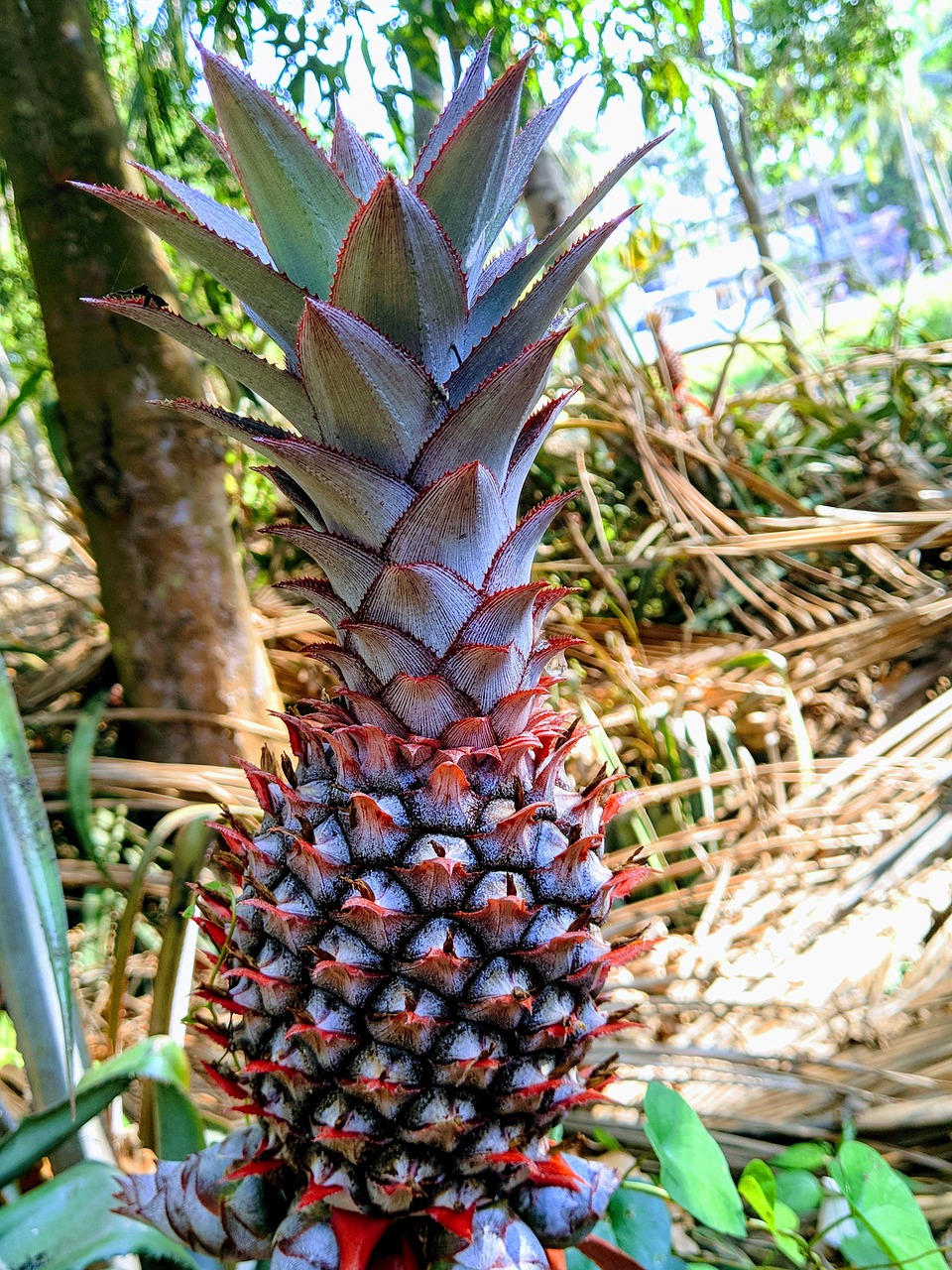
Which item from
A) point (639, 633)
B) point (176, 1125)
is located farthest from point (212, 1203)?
point (639, 633)

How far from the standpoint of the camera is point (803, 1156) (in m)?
0.75

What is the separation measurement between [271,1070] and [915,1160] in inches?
26.7

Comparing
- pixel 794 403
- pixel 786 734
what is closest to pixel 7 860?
pixel 786 734

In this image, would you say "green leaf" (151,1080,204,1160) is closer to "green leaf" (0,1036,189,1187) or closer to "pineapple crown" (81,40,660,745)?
"green leaf" (0,1036,189,1187)

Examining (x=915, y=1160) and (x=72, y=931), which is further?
(x=72, y=931)

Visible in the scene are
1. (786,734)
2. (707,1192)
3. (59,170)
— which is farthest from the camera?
(786,734)

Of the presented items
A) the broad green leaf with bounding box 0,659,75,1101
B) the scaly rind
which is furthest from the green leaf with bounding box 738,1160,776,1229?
the broad green leaf with bounding box 0,659,75,1101

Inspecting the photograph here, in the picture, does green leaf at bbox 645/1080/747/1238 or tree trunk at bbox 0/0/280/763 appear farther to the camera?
tree trunk at bbox 0/0/280/763

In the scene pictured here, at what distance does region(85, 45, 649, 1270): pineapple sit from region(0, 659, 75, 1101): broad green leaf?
111 mm

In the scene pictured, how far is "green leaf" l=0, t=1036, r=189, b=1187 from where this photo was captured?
21.5 inches

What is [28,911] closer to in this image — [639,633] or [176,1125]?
[176,1125]

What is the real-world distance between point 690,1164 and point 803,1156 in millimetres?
196

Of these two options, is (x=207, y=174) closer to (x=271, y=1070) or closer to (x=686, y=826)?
(x=686, y=826)

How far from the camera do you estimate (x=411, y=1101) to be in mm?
501
